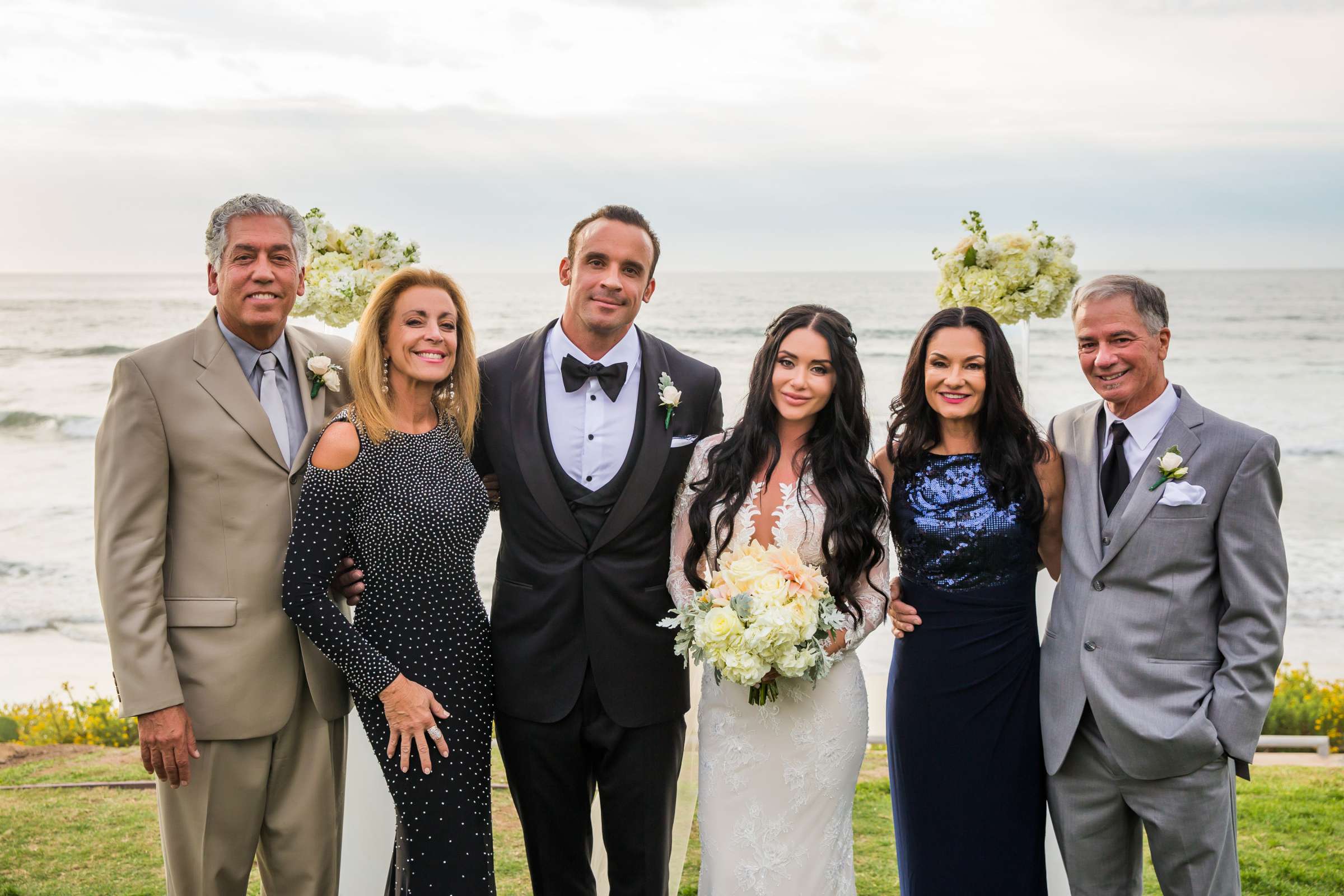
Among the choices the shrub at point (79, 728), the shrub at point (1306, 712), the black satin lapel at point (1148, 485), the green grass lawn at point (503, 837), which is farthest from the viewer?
the shrub at point (1306, 712)

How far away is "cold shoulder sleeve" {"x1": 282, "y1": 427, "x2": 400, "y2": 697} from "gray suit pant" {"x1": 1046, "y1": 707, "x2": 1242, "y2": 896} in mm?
2265

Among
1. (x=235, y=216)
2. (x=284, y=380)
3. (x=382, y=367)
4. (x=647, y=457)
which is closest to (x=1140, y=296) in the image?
(x=647, y=457)

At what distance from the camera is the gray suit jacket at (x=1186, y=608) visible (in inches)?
123

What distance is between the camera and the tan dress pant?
326cm

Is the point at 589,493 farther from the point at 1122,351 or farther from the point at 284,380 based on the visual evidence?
the point at 1122,351

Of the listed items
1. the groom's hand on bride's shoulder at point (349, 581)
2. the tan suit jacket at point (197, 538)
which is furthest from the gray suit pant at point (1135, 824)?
the tan suit jacket at point (197, 538)

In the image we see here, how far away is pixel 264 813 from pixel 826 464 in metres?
2.23

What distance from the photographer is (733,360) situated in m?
25.5

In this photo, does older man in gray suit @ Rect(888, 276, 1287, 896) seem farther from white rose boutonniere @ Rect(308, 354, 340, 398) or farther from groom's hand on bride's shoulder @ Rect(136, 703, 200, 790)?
groom's hand on bride's shoulder @ Rect(136, 703, 200, 790)

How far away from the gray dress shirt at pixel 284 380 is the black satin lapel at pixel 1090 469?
2609mm

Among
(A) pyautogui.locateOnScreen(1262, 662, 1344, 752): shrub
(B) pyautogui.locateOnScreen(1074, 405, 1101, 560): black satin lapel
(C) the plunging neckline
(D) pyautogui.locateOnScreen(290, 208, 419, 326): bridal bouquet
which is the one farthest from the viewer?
(A) pyautogui.locateOnScreen(1262, 662, 1344, 752): shrub

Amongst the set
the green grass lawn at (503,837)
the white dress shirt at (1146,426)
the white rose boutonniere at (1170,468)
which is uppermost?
the white dress shirt at (1146,426)

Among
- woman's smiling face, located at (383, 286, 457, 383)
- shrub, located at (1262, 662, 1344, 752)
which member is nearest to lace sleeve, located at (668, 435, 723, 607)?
woman's smiling face, located at (383, 286, 457, 383)

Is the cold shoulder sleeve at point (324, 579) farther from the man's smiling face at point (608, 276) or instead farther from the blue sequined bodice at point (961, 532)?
the blue sequined bodice at point (961, 532)
